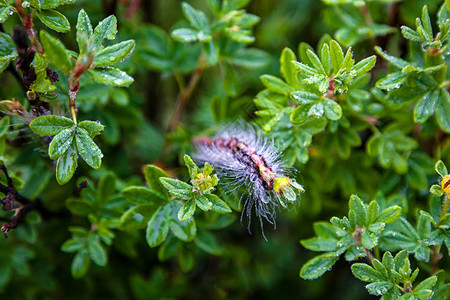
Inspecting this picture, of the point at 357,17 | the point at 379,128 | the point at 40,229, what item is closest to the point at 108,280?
the point at 40,229

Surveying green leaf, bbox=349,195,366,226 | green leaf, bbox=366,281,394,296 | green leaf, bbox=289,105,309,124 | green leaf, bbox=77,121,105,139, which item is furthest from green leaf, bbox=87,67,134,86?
green leaf, bbox=366,281,394,296

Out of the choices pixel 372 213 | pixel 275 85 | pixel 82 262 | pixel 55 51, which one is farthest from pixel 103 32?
pixel 372 213

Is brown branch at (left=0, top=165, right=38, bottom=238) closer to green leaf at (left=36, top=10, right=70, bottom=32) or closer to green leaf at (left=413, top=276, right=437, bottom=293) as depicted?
green leaf at (left=36, top=10, right=70, bottom=32)

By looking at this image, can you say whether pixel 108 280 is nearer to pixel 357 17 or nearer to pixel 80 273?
pixel 80 273

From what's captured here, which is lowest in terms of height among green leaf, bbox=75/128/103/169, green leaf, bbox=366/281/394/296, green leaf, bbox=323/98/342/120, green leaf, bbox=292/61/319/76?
green leaf, bbox=366/281/394/296

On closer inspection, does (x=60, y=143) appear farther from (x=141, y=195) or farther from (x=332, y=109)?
(x=332, y=109)

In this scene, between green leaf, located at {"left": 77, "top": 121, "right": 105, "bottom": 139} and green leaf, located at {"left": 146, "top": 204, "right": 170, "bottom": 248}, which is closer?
green leaf, located at {"left": 77, "top": 121, "right": 105, "bottom": 139}
